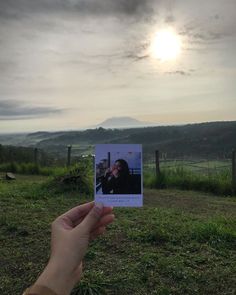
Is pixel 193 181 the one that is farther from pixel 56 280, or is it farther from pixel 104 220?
pixel 56 280

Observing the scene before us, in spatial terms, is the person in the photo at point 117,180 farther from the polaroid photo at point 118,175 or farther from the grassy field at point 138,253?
the grassy field at point 138,253

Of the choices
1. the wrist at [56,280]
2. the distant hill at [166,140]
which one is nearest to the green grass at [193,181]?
the distant hill at [166,140]

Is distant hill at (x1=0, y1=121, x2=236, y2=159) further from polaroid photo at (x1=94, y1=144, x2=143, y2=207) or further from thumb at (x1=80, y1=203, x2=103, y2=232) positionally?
thumb at (x1=80, y1=203, x2=103, y2=232)

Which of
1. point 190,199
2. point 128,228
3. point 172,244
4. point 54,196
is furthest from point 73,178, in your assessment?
point 172,244

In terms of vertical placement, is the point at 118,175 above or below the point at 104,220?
above

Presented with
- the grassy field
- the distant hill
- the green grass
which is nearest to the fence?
the green grass

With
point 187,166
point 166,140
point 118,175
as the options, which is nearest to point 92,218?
point 118,175
